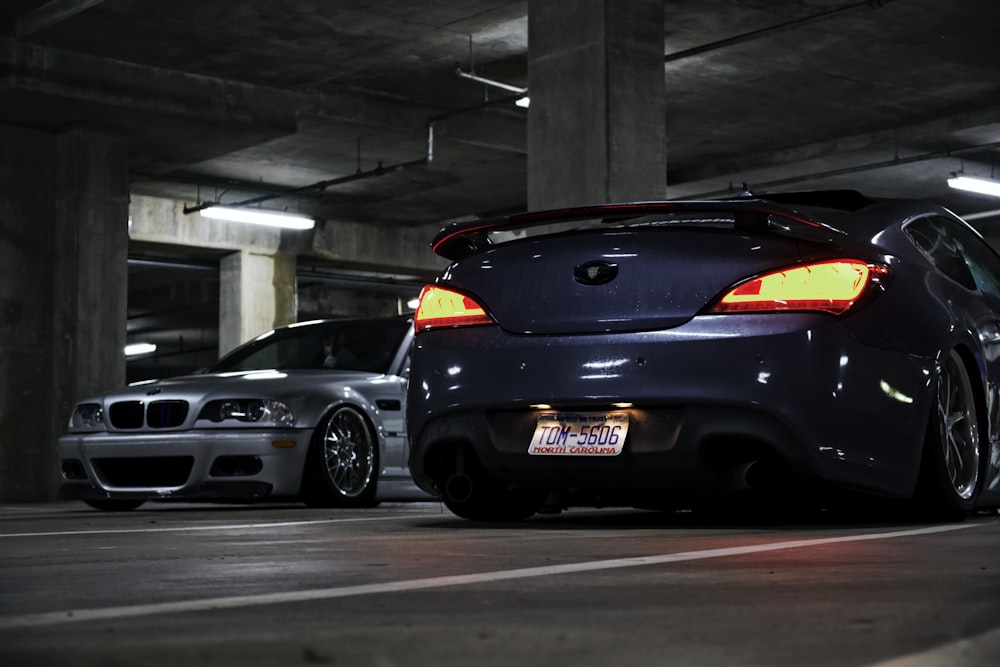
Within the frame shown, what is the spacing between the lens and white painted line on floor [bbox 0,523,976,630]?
9.09ft

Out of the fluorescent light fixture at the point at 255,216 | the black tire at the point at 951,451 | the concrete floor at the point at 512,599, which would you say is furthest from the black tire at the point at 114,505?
the fluorescent light fixture at the point at 255,216

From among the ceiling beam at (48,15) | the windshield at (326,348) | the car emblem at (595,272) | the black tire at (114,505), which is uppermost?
the ceiling beam at (48,15)

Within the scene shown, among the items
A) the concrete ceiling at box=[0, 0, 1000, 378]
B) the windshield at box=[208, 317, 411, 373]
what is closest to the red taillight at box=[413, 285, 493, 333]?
the windshield at box=[208, 317, 411, 373]

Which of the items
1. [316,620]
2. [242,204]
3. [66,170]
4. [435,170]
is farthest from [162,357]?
[316,620]

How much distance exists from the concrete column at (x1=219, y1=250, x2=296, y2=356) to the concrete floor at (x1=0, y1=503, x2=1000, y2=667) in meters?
23.8

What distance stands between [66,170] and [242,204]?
892 cm

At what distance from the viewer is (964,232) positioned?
268 inches

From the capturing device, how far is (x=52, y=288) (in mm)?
18703

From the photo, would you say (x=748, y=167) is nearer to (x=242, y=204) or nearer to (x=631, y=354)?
(x=242, y=204)

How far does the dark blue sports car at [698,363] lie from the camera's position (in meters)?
5.28

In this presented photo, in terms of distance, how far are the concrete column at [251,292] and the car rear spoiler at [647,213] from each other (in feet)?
75.5

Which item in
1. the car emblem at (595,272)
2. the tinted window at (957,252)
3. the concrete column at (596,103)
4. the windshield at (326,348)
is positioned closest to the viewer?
the car emblem at (595,272)

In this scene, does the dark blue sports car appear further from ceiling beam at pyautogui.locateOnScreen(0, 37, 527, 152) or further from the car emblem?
ceiling beam at pyautogui.locateOnScreen(0, 37, 527, 152)

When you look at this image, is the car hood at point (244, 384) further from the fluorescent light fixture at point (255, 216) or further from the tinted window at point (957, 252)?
the fluorescent light fixture at point (255, 216)
